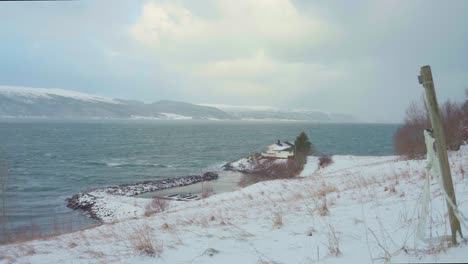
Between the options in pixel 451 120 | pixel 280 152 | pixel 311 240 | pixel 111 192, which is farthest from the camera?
pixel 280 152

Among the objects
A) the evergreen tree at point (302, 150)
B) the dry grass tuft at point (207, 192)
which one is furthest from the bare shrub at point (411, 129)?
the dry grass tuft at point (207, 192)

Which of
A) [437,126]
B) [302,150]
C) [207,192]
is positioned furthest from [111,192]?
[437,126]

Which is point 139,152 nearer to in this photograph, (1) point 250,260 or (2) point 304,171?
(2) point 304,171

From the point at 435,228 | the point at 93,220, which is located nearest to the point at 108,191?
the point at 93,220

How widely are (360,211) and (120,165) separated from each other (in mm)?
61157

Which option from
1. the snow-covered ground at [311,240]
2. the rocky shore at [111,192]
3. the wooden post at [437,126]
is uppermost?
the wooden post at [437,126]

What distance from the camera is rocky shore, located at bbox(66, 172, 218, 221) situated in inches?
1203

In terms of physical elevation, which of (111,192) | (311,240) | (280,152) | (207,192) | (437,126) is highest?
(437,126)

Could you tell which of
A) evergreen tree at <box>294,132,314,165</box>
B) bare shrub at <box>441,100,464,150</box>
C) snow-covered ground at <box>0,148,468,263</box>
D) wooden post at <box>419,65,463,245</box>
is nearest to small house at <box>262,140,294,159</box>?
evergreen tree at <box>294,132,314,165</box>

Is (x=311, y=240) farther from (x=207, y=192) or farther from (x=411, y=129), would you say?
(x=411, y=129)

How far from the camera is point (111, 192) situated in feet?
127

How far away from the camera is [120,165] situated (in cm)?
6094

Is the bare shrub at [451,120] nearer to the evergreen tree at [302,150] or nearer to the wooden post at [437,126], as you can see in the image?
the evergreen tree at [302,150]

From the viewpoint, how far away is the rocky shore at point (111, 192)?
30562 millimetres
